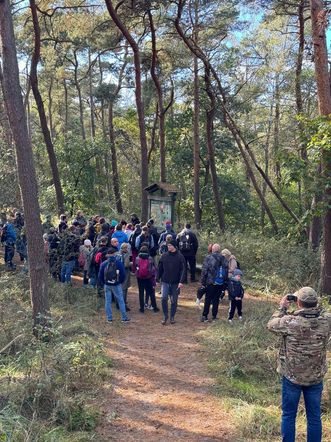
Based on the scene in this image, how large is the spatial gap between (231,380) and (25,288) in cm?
638

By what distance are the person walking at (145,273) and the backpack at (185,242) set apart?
2.07m

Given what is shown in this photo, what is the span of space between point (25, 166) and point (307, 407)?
5.95m

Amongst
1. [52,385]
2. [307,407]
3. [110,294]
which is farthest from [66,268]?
[307,407]

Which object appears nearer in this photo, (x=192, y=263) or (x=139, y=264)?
(x=139, y=264)

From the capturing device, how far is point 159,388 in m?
6.60

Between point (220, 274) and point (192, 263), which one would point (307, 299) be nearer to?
point (220, 274)

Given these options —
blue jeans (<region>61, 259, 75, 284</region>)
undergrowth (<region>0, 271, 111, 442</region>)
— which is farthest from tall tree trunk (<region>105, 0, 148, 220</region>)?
undergrowth (<region>0, 271, 111, 442</region>)

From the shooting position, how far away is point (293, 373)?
462cm

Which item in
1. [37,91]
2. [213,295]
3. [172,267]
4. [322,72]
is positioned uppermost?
[37,91]

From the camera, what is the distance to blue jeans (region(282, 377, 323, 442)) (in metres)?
4.68

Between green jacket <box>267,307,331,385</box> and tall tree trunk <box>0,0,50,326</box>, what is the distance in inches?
185

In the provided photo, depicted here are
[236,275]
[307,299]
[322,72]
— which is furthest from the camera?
[322,72]

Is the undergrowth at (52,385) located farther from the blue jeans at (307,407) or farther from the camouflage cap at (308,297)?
the camouflage cap at (308,297)

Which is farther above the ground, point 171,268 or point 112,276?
point 171,268
